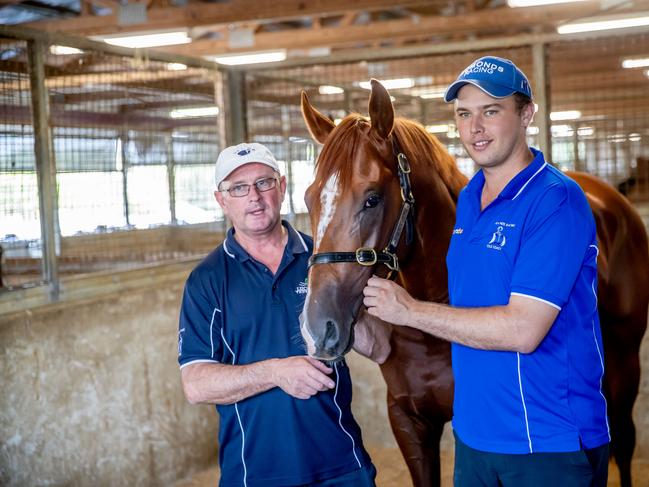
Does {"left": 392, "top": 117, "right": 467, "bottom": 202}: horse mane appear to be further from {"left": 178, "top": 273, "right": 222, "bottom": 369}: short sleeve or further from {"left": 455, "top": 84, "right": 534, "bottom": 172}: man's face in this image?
{"left": 178, "top": 273, "right": 222, "bottom": 369}: short sleeve

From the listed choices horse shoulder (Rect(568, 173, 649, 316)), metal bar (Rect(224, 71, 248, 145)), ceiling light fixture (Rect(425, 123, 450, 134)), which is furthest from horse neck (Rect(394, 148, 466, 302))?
ceiling light fixture (Rect(425, 123, 450, 134))

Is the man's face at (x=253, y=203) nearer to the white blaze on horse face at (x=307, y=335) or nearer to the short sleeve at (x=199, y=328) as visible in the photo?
the short sleeve at (x=199, y=328)

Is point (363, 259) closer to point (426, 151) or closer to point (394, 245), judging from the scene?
point (394, 245)

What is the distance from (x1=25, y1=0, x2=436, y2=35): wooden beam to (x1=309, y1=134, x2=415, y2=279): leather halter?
5158 mm

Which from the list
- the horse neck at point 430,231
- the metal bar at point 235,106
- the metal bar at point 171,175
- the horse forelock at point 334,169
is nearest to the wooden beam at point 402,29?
the metal bar at point 235,106

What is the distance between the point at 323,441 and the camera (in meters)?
1.82

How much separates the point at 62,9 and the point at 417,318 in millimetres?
9468

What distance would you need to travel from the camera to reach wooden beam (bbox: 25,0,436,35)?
6855mm

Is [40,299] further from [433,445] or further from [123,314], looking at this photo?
[433,445]

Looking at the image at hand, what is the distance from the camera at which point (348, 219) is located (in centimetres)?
176

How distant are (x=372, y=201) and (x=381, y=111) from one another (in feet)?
0.84

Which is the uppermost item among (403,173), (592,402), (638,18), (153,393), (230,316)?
(638,18)

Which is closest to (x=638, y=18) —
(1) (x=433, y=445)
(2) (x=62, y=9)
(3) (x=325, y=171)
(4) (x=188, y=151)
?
(4) (x=188, y=151)

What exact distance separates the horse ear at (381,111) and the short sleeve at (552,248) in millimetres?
547
